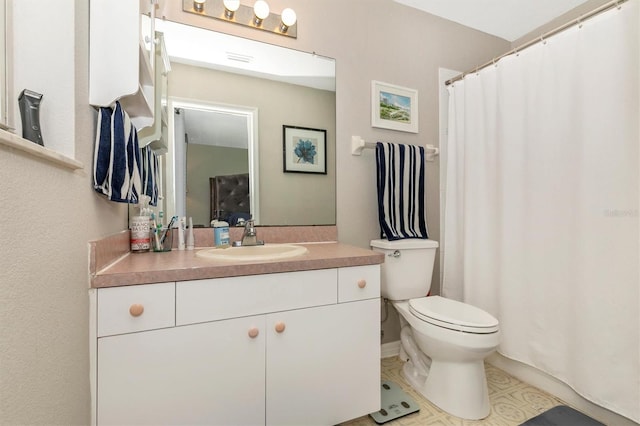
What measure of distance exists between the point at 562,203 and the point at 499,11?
1.48 metres

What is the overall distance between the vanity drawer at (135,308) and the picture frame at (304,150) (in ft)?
3.20

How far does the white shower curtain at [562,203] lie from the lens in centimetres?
129

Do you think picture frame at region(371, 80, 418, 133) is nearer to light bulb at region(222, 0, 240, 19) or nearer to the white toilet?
the white toilet

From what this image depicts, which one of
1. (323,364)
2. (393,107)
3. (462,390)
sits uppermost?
(393,107)

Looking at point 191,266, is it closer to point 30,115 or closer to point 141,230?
point 141,230

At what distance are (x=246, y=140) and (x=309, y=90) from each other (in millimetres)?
500

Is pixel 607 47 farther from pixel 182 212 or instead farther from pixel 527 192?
pixel 182 212

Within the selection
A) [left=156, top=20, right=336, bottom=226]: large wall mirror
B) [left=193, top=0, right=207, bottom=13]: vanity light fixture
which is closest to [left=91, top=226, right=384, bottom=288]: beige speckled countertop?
[left=156, top=20, right=336, bottom=226]: large wall mirror

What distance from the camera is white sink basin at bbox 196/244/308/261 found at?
123 centimetres

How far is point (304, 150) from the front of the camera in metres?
1.80

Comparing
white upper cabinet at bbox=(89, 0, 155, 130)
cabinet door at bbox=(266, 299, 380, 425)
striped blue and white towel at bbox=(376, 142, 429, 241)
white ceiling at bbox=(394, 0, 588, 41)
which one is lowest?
cabinet door at bbox=(266, 299, 380, 425)

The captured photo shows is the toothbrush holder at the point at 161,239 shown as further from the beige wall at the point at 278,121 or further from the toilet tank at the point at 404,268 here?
the toilet tank at the point at 404,268

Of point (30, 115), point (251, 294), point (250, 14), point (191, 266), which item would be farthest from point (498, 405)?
point (250, 14)

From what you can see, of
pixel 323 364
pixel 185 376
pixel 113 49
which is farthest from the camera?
pixel 323 364
